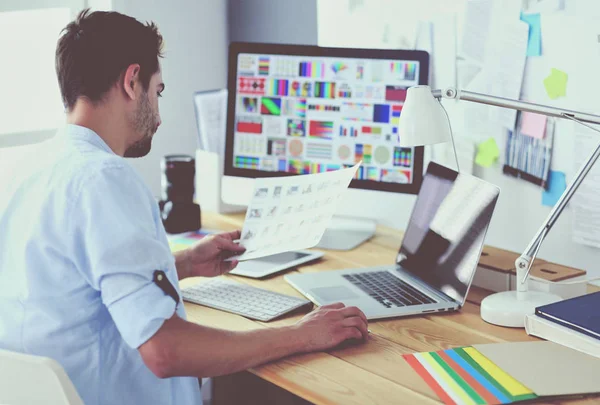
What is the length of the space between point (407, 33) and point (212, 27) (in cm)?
87

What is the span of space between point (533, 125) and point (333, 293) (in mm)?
636

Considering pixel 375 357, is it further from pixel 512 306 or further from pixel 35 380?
pixel 35 380

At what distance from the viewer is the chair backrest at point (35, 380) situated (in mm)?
1008

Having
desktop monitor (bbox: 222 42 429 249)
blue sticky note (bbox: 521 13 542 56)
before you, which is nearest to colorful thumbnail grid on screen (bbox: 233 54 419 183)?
desktop monitor (bbox: 222 42 429 249)

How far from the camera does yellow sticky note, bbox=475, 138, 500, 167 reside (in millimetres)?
1928

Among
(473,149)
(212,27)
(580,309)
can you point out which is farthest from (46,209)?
(212,27)

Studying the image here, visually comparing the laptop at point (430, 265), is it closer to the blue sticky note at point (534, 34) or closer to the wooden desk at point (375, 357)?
the wooden desk at point (375, 357)

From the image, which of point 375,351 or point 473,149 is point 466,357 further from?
point 473,149

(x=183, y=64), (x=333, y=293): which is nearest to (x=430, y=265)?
(x=333, y=293)

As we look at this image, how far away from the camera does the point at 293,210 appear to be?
1668 millimetres

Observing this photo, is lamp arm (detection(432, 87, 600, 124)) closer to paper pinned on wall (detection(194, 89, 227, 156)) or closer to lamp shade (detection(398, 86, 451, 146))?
lamp shade (detection(398, 86, 451, 146))

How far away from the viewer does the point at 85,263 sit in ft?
3.75

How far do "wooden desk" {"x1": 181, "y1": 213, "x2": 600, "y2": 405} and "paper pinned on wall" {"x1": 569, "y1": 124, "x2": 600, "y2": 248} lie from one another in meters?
0.27

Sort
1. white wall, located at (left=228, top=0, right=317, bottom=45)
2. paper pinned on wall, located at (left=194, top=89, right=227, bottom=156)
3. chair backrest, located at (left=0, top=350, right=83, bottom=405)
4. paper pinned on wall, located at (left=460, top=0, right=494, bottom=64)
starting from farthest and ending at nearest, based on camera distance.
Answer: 1. white wall, located at (left=228, top=0, right=317, bottom=45)
2. paper pinned on wall, located at (left=194, top=89, right=227, bottom=156)
3. paper pinned on wall, located at (left=460, top=0, right=494, bottom=64)
4. chair backrest, located at (left=0, top=350, right=83, bottom=405)
